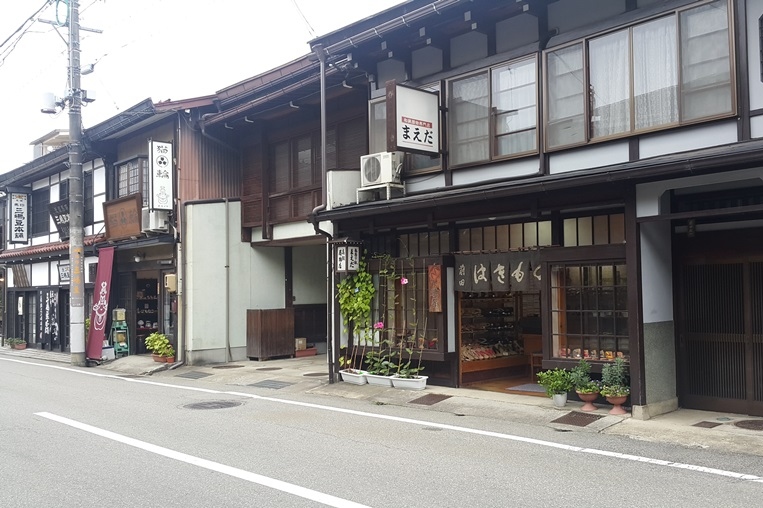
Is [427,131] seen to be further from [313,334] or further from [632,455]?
[313,334]

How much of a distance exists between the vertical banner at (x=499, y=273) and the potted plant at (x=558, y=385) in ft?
5.61

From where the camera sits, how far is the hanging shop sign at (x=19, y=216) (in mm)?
29406

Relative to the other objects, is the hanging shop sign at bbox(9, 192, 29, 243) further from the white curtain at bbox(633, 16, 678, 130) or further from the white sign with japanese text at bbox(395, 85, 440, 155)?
the white curtain at bbox(633, 16, 678, 130)

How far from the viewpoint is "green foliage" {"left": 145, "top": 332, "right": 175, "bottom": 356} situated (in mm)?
19484

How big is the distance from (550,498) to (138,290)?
18.9 metres

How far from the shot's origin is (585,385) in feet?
35.6

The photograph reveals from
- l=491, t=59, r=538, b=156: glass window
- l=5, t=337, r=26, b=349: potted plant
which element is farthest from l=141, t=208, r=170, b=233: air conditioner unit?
l=5, t=337, r=26, b=349: potted plant

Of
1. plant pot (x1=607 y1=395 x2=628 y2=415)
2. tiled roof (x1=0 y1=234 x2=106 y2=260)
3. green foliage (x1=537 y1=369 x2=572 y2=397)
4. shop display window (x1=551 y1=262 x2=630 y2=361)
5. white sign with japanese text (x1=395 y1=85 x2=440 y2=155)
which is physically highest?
white sign with japanese text (x1=395 y1=85 x2=440 y2=155)

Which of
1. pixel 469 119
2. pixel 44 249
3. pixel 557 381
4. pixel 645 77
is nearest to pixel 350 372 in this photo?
pixel 557 381

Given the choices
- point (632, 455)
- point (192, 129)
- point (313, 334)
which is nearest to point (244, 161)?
point (192, 129)

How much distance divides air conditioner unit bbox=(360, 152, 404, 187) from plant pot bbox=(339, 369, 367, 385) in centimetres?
Result: 393

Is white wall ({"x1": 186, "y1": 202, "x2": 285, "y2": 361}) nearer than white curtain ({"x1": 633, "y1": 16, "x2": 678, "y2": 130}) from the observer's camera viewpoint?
No

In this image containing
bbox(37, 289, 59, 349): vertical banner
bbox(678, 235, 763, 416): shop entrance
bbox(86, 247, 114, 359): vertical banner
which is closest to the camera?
bbox(678, 235, 763, 416): shop entrance

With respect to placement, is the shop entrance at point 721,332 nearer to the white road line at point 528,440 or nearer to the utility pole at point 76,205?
the white road line at point 528,440
